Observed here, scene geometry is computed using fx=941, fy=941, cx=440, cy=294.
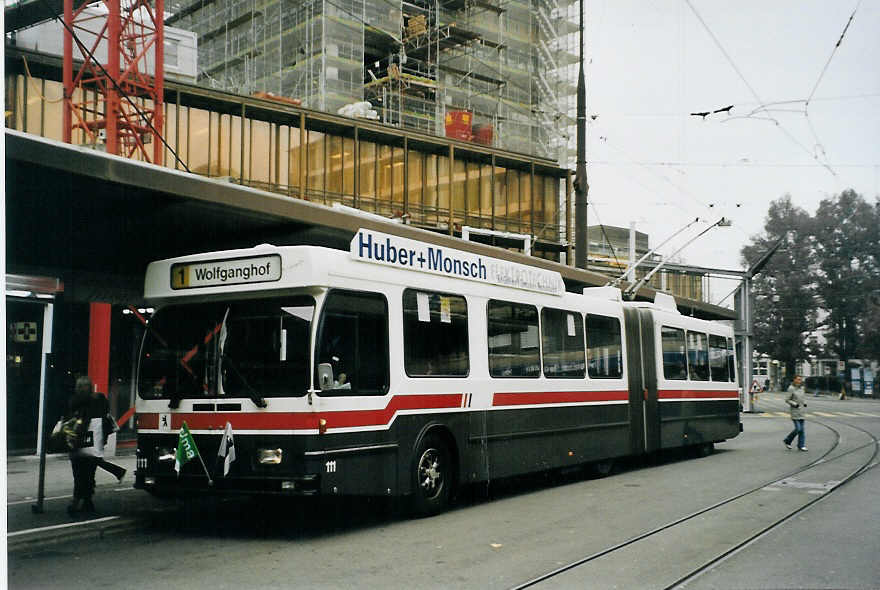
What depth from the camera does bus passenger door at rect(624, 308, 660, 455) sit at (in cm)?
1661

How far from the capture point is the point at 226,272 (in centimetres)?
994

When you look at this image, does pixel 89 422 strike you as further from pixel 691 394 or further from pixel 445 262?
pixel 691 394

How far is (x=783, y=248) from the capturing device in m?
65.2

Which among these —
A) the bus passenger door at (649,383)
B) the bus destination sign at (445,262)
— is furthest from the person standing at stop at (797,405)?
the bus destination sign at (445,262)

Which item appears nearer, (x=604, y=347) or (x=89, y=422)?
(x=89, y=422)

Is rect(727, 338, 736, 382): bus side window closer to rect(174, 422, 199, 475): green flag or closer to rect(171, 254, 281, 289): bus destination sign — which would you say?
rect(171, 254, 281, 289): bus destination sign

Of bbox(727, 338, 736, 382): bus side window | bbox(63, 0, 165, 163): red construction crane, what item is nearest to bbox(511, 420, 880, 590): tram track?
bbox(727, 338, 736, 382): bus side window

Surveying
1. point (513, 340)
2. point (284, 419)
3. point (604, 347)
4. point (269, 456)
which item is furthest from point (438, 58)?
point (269, 456)

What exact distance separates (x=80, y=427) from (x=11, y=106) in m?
17.8

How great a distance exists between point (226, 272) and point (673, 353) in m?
10.9

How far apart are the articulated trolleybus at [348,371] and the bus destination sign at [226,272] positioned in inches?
0.6

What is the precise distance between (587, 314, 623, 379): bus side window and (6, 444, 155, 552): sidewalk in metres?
7.14

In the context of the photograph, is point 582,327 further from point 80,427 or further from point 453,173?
point 453,173

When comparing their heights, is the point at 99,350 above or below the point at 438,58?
below
